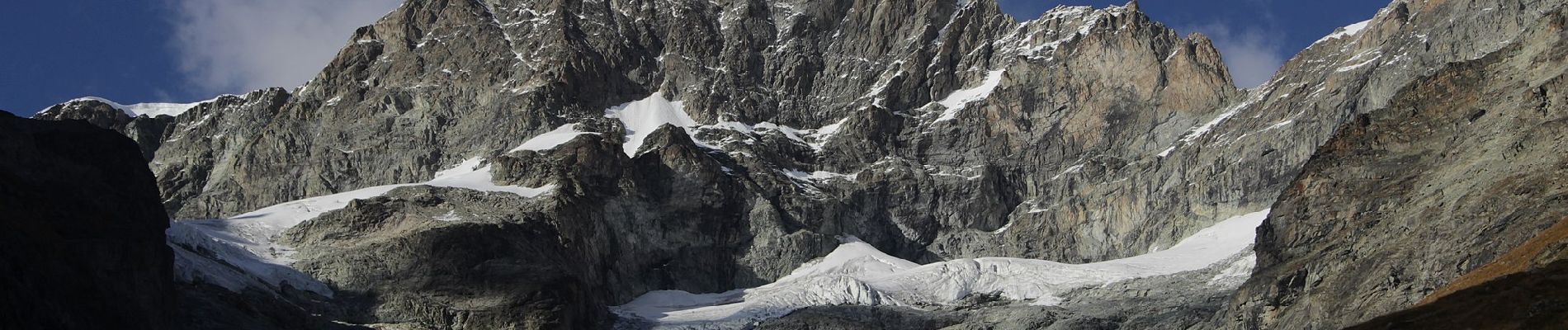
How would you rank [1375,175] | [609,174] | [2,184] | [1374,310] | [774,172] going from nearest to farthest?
[2,184] → [1374,310] → [1375,175] → [609,174] → [774,172]

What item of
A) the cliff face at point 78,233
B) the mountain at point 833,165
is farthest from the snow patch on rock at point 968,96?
the cliff face at point 78,233

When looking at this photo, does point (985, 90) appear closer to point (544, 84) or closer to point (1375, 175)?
point (544, 84)

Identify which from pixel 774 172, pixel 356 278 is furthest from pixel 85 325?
pixel 774 172

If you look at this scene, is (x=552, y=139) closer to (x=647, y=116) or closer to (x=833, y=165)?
(x=647, y=116)

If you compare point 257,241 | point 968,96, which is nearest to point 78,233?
point 257,241

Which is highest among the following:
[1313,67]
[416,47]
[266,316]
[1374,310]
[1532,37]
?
[416,47]

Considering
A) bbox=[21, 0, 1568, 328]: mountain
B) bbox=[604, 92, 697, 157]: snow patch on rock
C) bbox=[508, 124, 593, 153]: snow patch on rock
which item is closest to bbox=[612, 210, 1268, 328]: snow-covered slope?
bbox=[21, 0, 1568, 328]: mountain

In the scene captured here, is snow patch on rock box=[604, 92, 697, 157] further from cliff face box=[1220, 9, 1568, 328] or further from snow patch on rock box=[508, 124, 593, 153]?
cliff face box=[1220, 9, 1568, 328]
